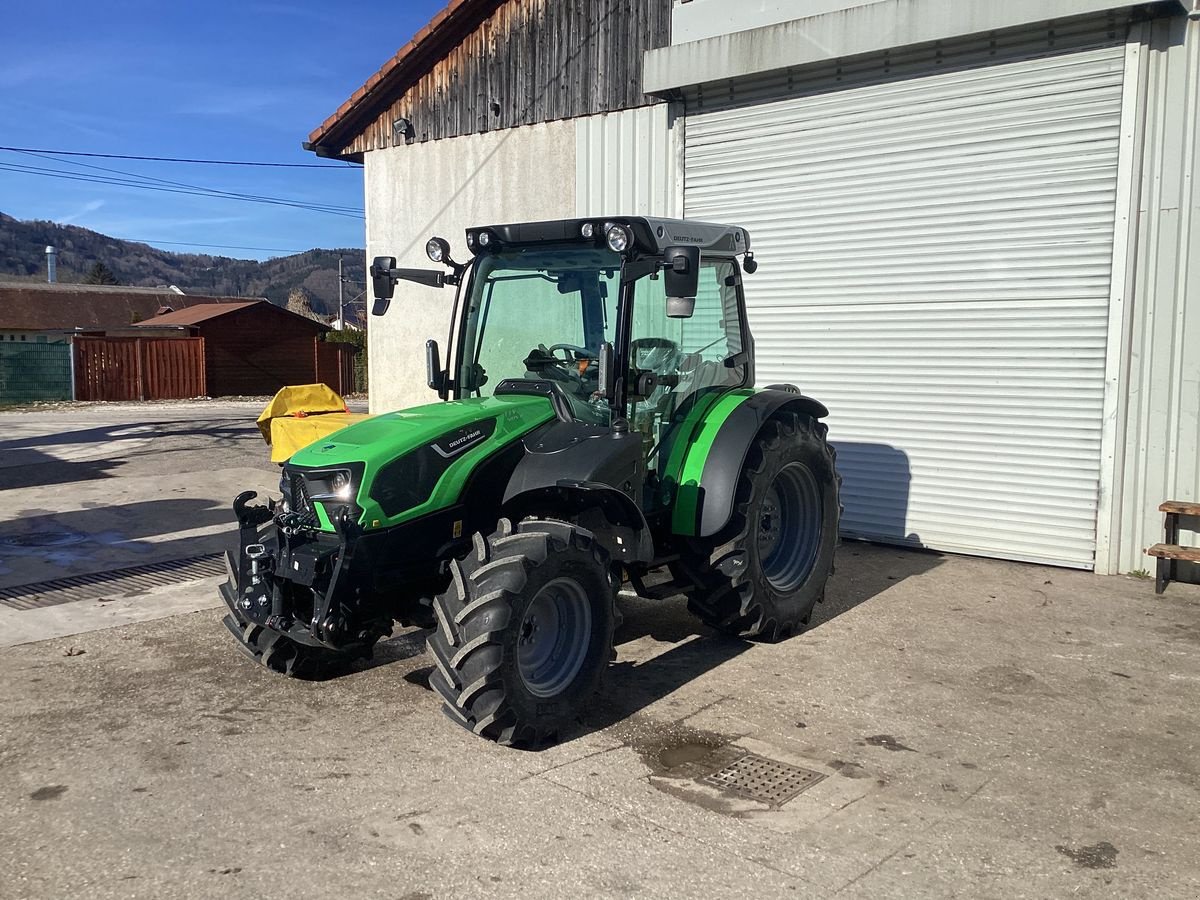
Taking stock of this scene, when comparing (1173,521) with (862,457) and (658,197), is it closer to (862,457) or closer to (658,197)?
(862,457)

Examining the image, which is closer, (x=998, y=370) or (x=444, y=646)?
(x=444, y=646)

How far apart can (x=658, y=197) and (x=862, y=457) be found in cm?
336

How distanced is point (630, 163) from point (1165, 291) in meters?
5.23

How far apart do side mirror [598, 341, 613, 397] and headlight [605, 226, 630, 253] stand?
1.57 feet

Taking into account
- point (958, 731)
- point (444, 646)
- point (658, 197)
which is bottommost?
point (958, 731)

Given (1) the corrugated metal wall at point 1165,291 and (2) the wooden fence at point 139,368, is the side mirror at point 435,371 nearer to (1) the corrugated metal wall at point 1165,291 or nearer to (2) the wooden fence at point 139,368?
(1) the corrugated metal wall at point 1165,291

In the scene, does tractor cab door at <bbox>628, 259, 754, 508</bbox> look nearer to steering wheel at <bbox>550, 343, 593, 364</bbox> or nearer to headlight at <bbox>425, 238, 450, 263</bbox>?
steering wheel at <bbox>550, 343, 593, 364</bbox>

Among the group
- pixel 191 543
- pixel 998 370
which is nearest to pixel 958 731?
pixel 998 370

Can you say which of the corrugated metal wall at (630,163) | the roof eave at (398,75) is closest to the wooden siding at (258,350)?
the roof eave at (398,75)

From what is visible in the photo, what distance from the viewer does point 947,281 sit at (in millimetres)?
8750

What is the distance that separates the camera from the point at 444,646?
4414 mm

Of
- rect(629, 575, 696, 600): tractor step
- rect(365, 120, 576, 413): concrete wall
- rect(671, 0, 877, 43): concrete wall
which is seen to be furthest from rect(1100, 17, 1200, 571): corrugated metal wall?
rect(365, 120, 576, 413): concrete wall

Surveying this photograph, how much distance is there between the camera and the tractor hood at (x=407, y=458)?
4.76 m

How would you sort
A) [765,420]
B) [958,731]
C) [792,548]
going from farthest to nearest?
[792,548], [765,420], [958,731]
